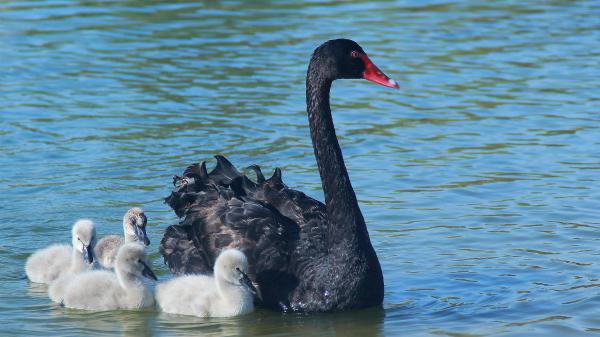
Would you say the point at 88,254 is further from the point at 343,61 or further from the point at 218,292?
the point at 343,61

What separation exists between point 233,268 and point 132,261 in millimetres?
681

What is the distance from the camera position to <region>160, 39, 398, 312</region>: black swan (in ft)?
25.6

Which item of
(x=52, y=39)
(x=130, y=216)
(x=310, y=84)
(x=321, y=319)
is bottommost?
(x=321, y=319)

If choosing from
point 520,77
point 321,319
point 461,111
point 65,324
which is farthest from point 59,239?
point 520,77

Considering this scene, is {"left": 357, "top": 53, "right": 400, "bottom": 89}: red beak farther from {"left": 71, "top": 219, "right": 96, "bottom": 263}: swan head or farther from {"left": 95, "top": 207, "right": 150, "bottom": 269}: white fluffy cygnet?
{"left": 71, "top": 219, "right": 96, "bottom": 263}: swan head

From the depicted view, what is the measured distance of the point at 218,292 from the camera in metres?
7.79

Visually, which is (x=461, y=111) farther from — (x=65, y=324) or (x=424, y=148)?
(x=65, y=324)

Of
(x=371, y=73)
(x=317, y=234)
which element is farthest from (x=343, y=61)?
(x=317, y=234)

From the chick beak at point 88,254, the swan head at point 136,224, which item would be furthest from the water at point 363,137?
the swan head at point 136,224

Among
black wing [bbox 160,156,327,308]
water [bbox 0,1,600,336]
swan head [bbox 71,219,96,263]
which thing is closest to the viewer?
black wing [bbox 160,156,327,308]

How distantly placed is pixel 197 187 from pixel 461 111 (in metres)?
4.75

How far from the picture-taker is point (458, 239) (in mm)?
9320

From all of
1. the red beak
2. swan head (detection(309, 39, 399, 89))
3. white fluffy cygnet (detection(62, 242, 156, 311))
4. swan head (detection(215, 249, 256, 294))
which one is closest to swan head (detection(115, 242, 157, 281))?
white fluffy cygnet (detection(62, 242, 156, 311))

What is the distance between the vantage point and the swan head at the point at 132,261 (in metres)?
7.96
